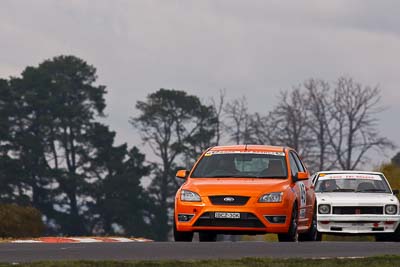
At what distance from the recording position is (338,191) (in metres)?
28.4

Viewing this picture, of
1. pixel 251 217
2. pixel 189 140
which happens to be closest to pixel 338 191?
pixel 251 217

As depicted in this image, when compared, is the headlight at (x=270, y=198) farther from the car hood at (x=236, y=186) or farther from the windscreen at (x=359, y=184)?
the windscreen at (x=359, y=184)

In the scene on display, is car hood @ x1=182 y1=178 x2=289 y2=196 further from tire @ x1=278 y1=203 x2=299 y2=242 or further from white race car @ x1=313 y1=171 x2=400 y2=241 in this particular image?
white race car @ x1=313 y1=171 x2=400 y2=241

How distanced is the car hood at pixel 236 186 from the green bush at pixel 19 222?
1544 cm

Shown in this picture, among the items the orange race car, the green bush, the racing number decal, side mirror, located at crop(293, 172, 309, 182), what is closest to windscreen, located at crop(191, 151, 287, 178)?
the orange race car

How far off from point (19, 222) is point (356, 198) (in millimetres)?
12820

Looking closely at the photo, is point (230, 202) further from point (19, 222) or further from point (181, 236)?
point (19, 222)

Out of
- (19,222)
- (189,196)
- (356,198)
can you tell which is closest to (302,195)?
(189,196)

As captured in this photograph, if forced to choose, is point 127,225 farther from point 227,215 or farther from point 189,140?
point 227,215

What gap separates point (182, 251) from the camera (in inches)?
679

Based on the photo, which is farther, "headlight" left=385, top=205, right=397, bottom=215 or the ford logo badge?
"headlight" left=385, top=205, right=397, bottom=215

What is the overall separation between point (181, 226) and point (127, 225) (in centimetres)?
6037

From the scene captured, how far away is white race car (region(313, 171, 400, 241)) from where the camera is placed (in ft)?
89.7

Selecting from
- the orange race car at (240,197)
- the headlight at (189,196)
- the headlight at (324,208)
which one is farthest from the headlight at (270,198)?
the headlight at (324,208)
